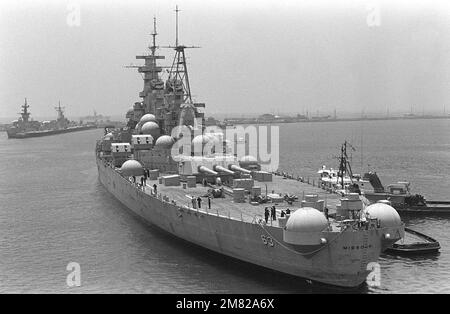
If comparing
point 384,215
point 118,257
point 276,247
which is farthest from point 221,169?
point 384,215

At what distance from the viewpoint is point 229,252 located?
29.6 m

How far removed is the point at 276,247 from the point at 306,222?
115 inches

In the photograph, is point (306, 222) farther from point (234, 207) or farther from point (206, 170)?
point (206, 170)

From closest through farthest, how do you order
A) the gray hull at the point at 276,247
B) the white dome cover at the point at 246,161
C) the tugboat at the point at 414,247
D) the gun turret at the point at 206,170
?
the gray hull at the point at 276,247, the tugboat at the point at 414,247, the gun turret at the point at 206,170, the white dome cover at the point at 246,161

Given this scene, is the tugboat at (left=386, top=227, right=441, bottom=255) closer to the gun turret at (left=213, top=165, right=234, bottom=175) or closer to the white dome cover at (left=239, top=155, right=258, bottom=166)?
the gun turret at (left=213, top=165, right=234, bottom=175)

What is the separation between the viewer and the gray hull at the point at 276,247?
24.4m

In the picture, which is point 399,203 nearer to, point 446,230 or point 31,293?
point 446,230

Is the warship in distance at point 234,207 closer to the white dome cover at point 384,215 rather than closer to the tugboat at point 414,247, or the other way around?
the white dome cover at point 384,215

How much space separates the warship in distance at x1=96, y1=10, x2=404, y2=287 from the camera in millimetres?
24402

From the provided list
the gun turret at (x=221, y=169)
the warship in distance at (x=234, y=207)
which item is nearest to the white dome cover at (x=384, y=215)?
the warship in distance at (x=234, y=207)

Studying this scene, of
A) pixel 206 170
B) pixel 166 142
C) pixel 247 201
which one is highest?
pixel 166 142

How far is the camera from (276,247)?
2589 centimetres

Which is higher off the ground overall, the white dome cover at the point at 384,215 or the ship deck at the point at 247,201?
the white dome cover at the point at 384,215

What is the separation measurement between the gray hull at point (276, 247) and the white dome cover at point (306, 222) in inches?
40.1
